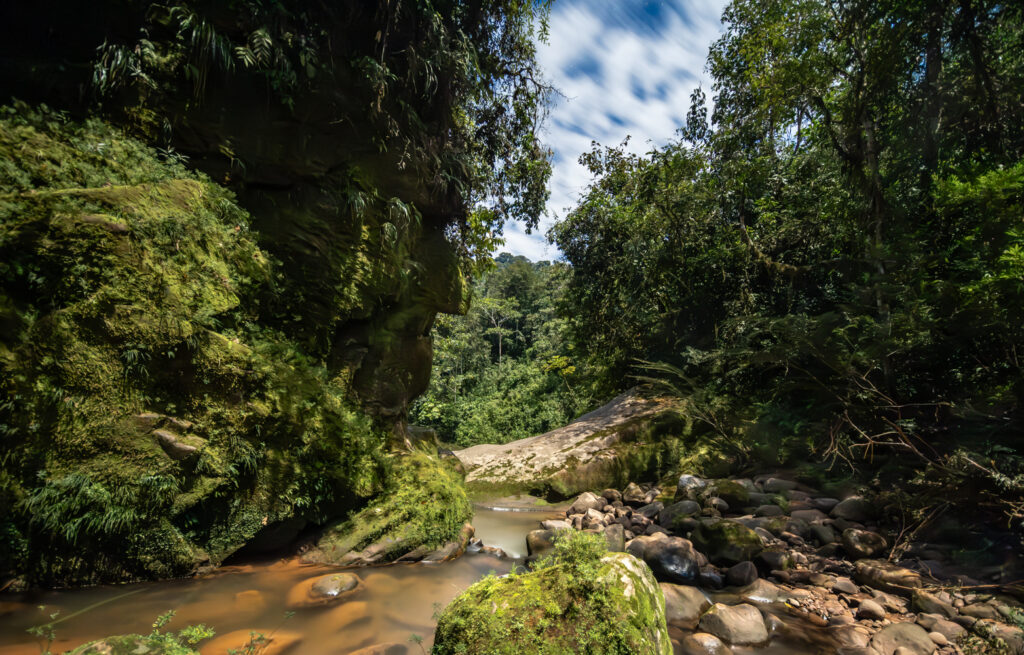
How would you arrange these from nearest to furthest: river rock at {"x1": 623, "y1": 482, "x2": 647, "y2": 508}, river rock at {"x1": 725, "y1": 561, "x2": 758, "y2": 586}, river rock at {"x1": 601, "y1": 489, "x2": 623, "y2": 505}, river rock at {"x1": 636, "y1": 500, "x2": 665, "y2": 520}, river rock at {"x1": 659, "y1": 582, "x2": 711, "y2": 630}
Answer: river rock at {"x1": 659, "y1": 582, "x2": 711, "y2": 630}, river rock at {"x1": 725, "y1": 561, "x2": 758, "y2": 586}, river rock at {"x1": 636, "y1": 500, "x2": 665, "y2": 520}, river rock at {"x1": 623, "y1": 482, "x2": 647, "y2": 508}, river rock at {"x1": 601, "y1": 489, "x2": 623, "y2": 505}

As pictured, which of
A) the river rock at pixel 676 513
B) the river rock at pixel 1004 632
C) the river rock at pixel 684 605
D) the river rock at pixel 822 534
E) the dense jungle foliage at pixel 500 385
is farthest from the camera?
the dense jungle foliage at pixel 500 385

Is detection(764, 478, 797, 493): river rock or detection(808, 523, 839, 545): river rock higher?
detection(764, 478, 797, 493): river rock

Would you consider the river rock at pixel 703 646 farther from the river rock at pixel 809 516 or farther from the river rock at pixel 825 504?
the river rock at pixel 825 504

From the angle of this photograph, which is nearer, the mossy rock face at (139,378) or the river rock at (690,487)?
the mossy rock face at (139,378)

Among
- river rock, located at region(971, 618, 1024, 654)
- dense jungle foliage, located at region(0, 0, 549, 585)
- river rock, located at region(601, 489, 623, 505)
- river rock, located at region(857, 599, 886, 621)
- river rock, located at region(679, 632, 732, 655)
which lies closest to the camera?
river rock, located at region(971, 618, 1024, 654)

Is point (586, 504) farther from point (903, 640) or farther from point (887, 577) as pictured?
point (903, 640)

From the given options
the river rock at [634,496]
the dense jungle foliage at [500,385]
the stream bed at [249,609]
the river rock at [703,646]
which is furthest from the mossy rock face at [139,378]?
the dense jungle foliage at [500,385]

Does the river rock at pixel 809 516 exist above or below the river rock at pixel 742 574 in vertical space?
above

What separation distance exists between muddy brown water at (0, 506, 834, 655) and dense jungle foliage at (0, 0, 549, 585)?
243 millimetres

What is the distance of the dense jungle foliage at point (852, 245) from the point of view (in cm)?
481

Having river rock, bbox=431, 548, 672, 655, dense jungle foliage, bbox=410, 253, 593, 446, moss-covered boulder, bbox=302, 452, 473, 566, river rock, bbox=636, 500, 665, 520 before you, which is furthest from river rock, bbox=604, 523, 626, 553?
dense jungle foliage, bbox=410, 253, 593, 446

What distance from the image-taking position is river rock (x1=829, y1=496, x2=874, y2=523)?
5.50 m

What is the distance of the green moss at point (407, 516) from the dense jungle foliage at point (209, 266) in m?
0.08

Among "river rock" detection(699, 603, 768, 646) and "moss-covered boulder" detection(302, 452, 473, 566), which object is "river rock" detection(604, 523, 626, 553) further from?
"moss-covered boulder" detection(302, 452, 473, 566)
